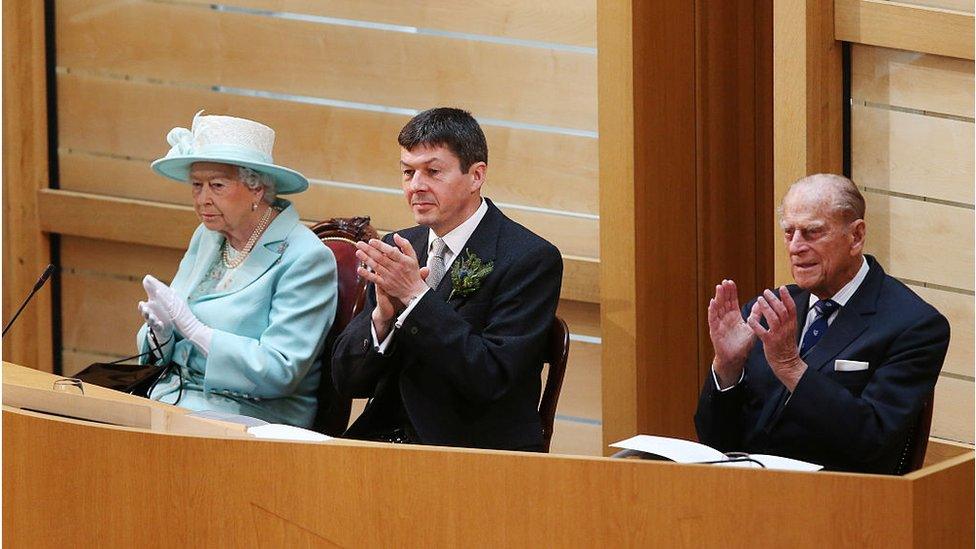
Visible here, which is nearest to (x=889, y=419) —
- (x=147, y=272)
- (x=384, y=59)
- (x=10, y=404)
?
(x=10, y=404)

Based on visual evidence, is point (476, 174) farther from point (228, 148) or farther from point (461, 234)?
point (228, 148)

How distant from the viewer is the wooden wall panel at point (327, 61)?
4953 mm

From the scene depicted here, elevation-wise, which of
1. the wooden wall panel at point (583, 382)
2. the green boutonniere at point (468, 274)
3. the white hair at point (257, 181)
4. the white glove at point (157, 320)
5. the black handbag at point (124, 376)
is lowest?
the wooden wall panel at point (583, 382)

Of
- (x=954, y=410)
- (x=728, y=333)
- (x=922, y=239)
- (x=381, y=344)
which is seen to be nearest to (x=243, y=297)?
(x=381, y=344)

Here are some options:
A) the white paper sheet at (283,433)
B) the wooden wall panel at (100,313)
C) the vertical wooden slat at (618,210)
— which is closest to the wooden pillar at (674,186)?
the vertical wooden slat at (618,210)

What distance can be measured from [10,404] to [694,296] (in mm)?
2093

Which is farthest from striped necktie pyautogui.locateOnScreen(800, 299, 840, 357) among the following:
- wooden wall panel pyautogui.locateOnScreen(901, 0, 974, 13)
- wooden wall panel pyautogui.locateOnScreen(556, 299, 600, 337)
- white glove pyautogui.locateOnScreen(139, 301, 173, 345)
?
white glove pyautogui.locateOnScreen(139, 301, 173, 345)

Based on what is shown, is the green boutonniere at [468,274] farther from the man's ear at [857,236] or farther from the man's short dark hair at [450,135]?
the man's ear at [857,236]

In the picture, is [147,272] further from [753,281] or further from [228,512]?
[228,512]

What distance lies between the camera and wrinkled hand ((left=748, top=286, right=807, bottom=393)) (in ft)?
10.9

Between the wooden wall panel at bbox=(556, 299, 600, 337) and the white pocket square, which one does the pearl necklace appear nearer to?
the wooden wall panel at bbox=(556, 299, 600, 337)

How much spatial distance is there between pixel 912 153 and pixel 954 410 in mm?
686

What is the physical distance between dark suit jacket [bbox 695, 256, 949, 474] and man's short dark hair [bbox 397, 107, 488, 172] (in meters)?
0.81

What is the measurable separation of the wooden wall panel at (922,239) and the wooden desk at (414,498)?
1574mm
